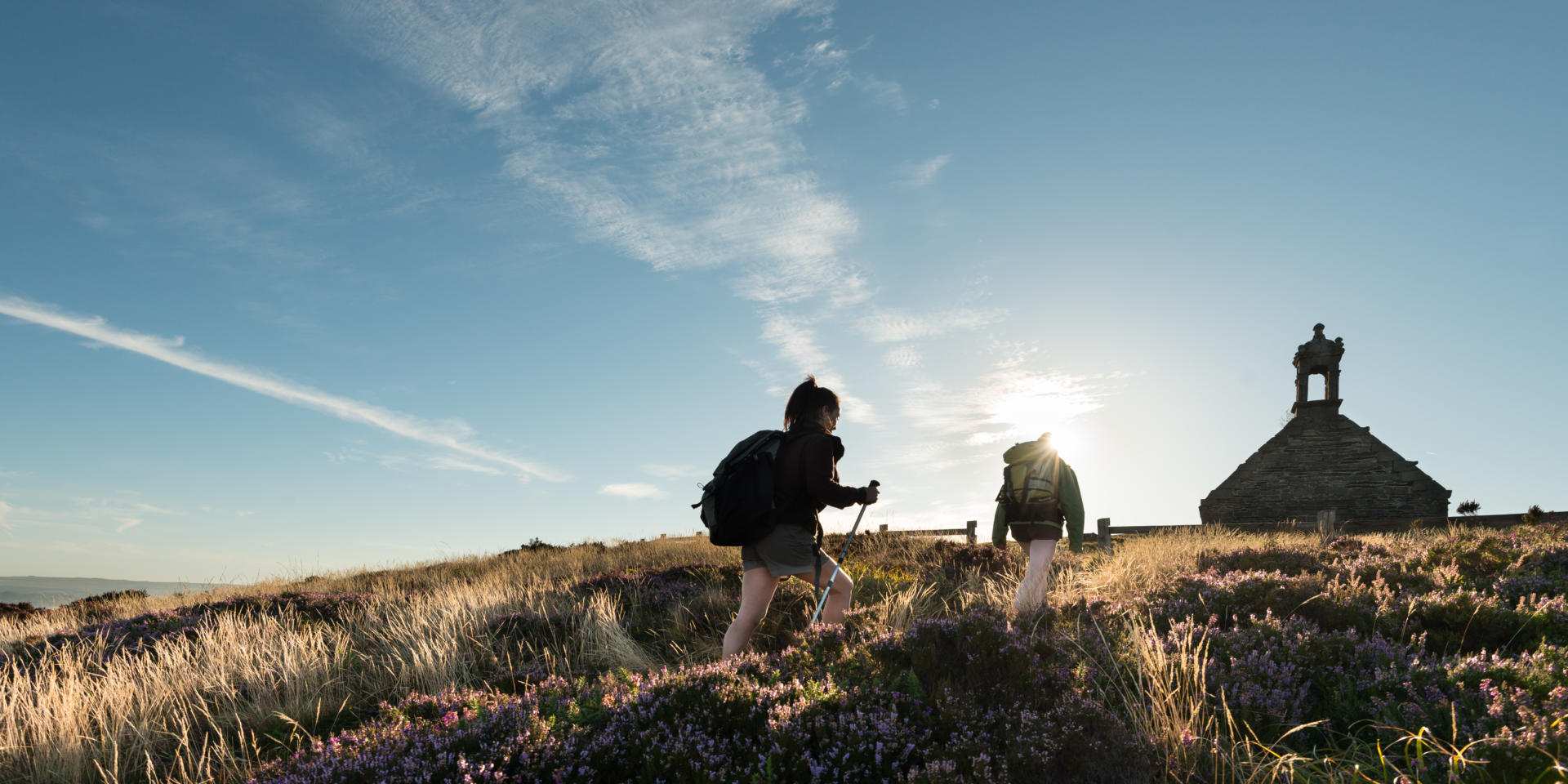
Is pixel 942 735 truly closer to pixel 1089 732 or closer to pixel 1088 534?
pixel 1089 732

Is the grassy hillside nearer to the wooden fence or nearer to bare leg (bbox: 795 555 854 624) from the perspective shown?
bare leg (bbox: 795 555 854 624)

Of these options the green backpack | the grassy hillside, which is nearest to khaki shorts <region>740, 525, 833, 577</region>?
the grassy hillside

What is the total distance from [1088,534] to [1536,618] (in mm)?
17969

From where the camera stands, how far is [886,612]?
7.54 meters

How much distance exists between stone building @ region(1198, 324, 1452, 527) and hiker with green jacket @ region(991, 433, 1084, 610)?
2799 centimetres

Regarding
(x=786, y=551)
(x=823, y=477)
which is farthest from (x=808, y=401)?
(x=786, y=551)

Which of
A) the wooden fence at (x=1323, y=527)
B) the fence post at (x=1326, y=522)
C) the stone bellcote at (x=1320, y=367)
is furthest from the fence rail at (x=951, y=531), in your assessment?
the stone bellcote at (x=1320, y=367)

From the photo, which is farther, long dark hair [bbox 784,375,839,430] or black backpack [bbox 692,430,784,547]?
long dark hair [bbox 784,375,839,430]

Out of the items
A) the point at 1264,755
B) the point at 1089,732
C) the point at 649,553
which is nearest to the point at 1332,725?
the point at 1264,755

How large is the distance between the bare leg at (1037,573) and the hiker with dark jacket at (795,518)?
314cm

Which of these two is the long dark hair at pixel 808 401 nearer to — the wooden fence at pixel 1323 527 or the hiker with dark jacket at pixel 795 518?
the hiker with dark jacket at pixel 795 518

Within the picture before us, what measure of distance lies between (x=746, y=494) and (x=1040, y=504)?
13.9ft

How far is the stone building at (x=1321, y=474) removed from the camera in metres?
30.9

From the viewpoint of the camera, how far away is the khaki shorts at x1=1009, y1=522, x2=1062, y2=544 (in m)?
8.26
